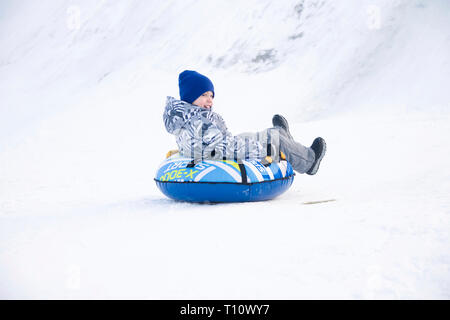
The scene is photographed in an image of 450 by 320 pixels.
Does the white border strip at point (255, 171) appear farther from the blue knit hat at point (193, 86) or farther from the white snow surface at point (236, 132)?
the blue knit hat at point (193, 86)

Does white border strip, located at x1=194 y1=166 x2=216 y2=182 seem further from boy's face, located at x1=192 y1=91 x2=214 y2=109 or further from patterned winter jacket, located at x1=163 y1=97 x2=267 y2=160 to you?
boy's face, located at x1=192 y1=91 x2=214 y2=109

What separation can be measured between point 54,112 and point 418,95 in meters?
11.1

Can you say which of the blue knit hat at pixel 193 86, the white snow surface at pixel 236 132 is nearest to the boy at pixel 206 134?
the blue knit hat at pixel 193 86

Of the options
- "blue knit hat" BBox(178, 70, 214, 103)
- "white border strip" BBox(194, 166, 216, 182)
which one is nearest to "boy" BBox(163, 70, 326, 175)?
"blue knit hat" BBox(178, 70, 214, 103)

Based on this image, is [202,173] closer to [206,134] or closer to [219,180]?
[219,180]

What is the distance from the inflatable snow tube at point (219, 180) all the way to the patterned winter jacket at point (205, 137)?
0.23 ft

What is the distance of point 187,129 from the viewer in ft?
9.05

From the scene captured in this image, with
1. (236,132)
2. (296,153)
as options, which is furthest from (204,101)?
(236,132)

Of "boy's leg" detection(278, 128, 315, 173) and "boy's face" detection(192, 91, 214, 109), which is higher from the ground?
"boy's face" detection(192, 91, 214, 109)

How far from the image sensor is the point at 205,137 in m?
2.70

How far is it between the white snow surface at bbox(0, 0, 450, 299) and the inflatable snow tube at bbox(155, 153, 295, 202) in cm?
11

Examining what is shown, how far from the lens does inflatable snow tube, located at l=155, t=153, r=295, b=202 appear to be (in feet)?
8.67

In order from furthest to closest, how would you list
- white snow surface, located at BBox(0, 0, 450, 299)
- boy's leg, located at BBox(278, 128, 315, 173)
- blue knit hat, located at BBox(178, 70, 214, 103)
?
boy's leg, located at BBox(278, 128, 315, 173) → blue knit hat, located at BBox(178, 70, 214, 103) → white snow surface, located at BBox(0, 0, 450, 299)

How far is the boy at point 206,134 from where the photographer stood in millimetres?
2719
